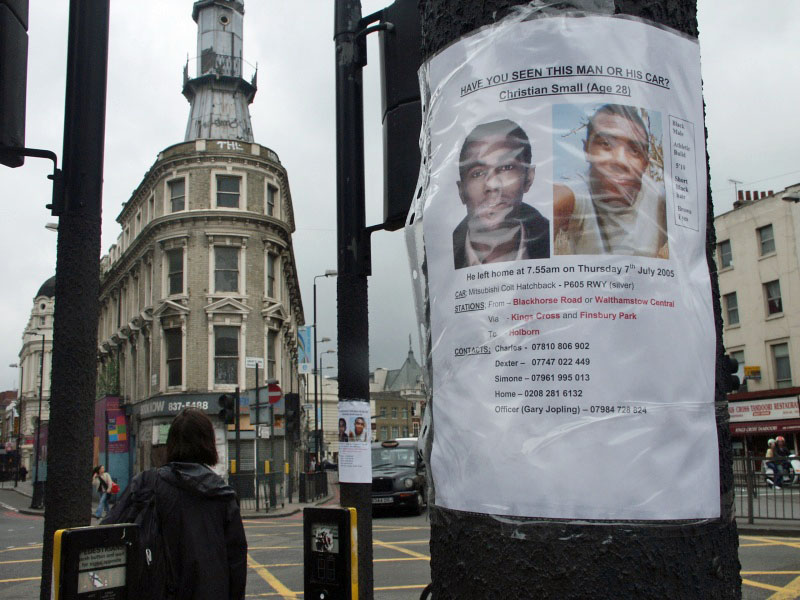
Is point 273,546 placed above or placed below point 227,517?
below

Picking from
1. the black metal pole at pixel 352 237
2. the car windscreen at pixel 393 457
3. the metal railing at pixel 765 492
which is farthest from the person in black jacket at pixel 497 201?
the car windscreen at pixel 393 457

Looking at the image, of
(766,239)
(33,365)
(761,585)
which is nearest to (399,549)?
(761,585)

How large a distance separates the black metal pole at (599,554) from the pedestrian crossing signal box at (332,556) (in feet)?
4.47

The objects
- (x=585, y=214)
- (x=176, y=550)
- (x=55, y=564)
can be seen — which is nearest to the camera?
(x=585, y=214)

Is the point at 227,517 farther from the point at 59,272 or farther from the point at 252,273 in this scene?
the point at 252,273

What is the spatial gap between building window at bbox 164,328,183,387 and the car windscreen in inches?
554

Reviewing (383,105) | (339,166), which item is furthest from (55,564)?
(339,166)

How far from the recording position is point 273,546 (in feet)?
44.9

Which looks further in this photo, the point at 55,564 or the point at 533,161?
the point at 55,564

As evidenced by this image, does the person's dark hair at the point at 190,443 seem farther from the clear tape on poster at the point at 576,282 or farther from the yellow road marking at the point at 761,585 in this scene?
the yellow road marking at the point at 761,585

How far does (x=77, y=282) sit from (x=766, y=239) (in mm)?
36330

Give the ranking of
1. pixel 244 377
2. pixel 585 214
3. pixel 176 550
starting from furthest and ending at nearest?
pixel 244 377 → pixel 176 550 → pixel 585 214

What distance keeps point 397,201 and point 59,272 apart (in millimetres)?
1724

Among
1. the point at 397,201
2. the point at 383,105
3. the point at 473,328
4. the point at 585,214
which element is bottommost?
the point at 473,328
